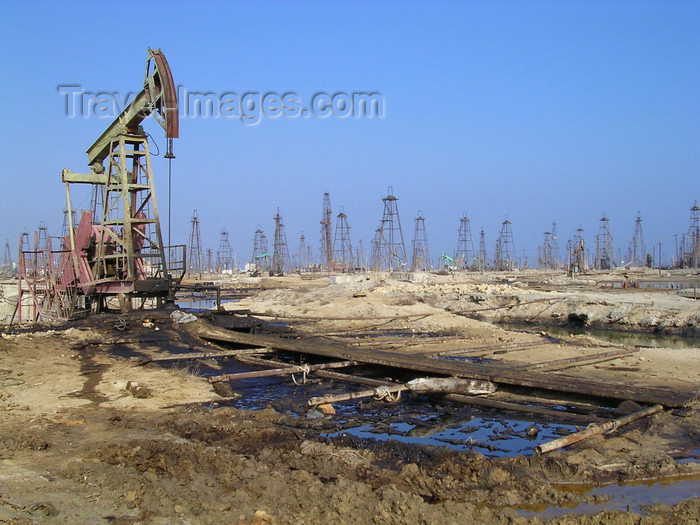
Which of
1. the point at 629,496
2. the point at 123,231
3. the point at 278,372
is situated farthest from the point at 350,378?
the point at 123,231

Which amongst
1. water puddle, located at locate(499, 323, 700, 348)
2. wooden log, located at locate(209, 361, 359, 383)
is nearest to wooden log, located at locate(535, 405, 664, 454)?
wooden log, located at locate(209, 361, 359, 383)

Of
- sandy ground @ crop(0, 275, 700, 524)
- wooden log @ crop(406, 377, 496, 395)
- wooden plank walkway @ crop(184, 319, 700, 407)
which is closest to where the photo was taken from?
sandy ground @ crop(0, 275, 700, 524)

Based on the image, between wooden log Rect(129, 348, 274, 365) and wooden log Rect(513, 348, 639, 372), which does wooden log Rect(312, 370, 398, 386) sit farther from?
wooden log Rect(513, 348, 639, 372)

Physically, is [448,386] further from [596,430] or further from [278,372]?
[278,372]

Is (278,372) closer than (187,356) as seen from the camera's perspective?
Yes

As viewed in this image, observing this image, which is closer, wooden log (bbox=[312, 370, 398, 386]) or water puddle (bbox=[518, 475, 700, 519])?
water puddle (bbox=[518, 475, 700, 519])

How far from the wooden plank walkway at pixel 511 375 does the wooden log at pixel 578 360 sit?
413 millimetres

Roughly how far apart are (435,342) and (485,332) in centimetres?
351

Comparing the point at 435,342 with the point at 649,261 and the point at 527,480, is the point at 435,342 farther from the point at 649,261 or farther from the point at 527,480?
the point at 649,261

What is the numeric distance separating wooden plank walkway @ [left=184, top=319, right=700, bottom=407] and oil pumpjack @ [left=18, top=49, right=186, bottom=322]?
17.7 ft

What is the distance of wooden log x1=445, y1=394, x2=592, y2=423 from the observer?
7434mm

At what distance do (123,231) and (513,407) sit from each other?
1320cm

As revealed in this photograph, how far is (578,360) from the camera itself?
11.2 m

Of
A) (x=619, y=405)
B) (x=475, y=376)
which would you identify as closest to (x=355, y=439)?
(x=475, y=376)
